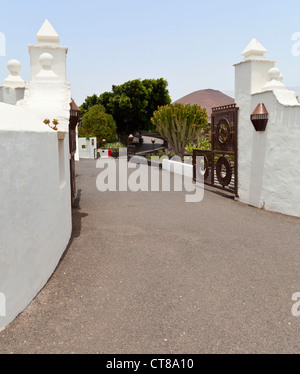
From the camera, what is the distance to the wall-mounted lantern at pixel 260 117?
8742 millimetres

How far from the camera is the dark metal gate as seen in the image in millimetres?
10312

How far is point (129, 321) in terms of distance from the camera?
3.75 metres

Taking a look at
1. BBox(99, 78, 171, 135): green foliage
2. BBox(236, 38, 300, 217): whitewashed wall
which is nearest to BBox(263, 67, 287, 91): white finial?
BBox(236, 38, 300, 217): whitewashed wall

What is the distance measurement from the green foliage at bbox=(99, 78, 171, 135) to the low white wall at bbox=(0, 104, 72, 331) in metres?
34.3

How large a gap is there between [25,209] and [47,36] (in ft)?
22.4

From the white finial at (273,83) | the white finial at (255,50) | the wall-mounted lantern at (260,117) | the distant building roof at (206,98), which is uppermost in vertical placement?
the distant building roof at (206,98)

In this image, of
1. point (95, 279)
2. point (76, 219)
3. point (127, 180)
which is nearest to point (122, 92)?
point (127, 180)

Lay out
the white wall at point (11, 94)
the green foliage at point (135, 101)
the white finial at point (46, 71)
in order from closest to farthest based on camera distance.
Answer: the white finial at point (46, 71), the white wall at point (11, 94), the green foliage at point (135, 101)

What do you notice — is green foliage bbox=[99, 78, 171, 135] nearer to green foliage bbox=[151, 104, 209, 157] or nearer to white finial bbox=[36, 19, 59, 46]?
green foliage bbox=[151, 104, 209, 157]

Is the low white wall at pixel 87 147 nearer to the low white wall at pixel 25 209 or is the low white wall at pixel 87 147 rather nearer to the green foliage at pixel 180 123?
the green foliage at pixel 180 123

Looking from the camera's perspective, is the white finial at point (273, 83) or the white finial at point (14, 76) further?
the white finial at point (14, 76)

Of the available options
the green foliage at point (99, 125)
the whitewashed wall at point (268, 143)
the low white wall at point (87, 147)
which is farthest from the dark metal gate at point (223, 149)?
the green foliage at point (99, 125)

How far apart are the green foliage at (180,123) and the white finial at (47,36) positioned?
12.0 metres
